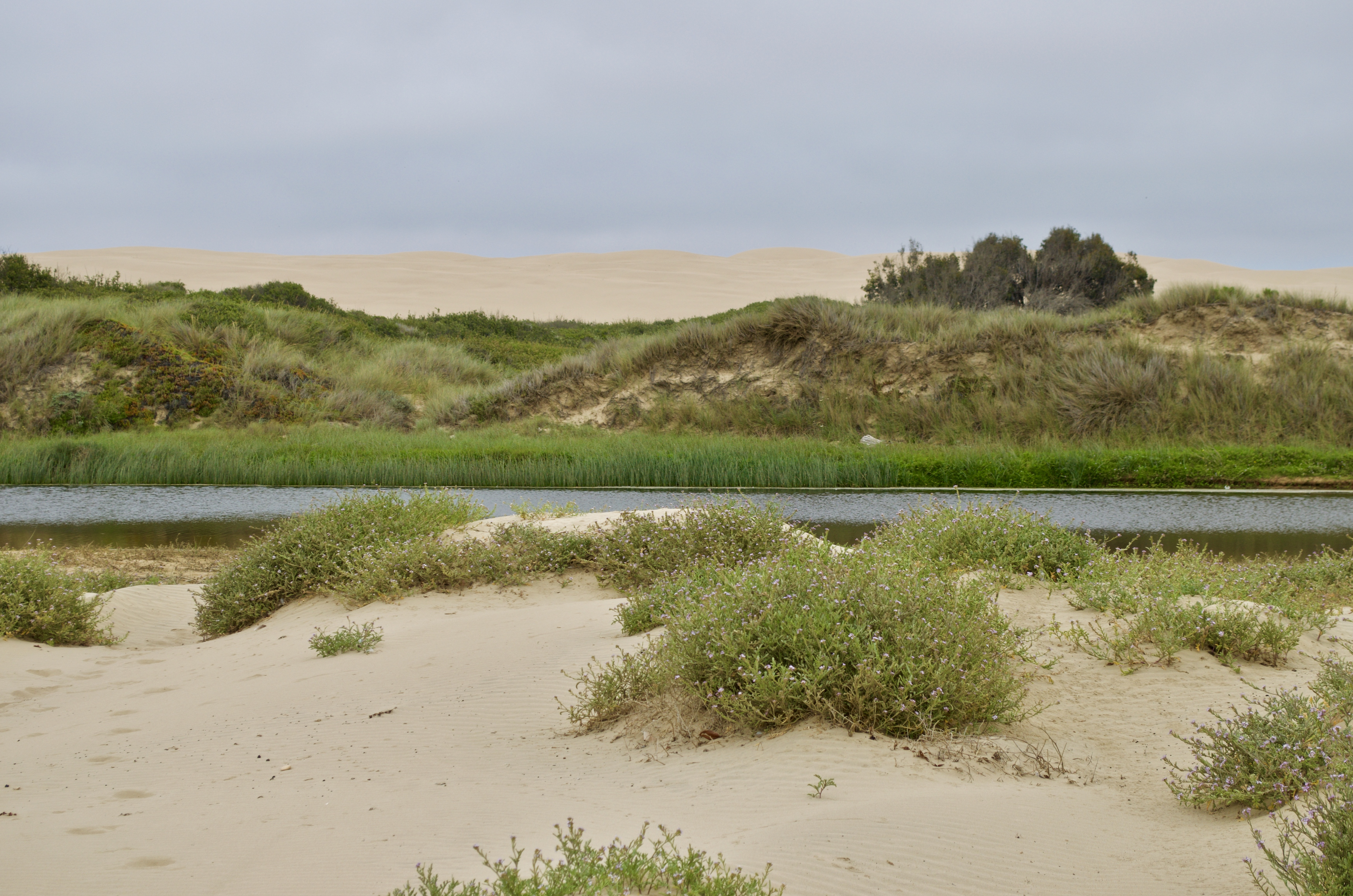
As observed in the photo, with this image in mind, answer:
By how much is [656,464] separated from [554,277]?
63896mm

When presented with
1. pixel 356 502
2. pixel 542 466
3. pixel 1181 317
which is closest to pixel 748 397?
pixel 542 466

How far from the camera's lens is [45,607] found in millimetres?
6848

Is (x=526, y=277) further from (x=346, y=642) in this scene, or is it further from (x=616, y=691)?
(x=616, y=691)

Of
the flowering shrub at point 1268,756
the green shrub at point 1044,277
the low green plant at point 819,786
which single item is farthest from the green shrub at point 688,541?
the green shrub at point 1044,277

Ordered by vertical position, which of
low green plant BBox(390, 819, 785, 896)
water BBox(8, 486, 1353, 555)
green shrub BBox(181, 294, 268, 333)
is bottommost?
water BBox(8, 486, 1353, 555)

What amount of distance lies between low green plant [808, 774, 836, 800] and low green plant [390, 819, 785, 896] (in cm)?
68

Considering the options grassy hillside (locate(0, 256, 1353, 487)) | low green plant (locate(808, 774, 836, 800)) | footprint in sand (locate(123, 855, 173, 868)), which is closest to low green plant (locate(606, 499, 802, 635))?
low green plant (locate(808, 774, 836, 800))

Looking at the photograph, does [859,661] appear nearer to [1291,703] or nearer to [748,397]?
[1291,703]

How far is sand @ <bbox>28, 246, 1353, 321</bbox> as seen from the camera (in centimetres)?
5994

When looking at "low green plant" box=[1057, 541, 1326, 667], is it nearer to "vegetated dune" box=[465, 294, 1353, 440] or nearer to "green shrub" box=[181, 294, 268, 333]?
"vegetated dune" box=[465, 294, 1353, 440]

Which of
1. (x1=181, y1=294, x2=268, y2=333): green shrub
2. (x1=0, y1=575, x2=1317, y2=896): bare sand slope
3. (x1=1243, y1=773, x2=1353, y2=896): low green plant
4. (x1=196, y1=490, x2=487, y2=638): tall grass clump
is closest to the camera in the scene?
(x1=1243, y1=773, x2=1353, y2=896): low green plant

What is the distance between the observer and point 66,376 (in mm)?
21922

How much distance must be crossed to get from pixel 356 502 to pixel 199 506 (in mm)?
6599

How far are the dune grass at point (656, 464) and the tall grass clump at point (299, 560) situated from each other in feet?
22.9
